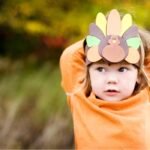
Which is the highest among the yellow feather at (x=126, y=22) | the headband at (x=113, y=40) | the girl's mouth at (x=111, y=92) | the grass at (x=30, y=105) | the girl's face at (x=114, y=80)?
the yellow feather at (x=126, y=22)

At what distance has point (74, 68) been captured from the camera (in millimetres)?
5148

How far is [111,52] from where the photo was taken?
478 centimetres

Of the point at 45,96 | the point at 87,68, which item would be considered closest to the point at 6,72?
the point at 45,96

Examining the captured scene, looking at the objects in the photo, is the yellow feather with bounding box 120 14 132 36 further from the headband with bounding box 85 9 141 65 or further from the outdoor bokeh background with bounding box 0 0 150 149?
the outdoor bokeh background with bounding box 0 0 150 149

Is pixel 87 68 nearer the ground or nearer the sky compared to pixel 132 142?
nearer the sky

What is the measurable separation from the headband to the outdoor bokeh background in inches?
136


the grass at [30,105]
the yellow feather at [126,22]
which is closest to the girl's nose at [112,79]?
the yellow feather at [126,22]

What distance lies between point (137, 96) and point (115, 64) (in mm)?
228

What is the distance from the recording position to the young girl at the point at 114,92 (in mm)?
4793

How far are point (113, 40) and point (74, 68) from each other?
42 cm

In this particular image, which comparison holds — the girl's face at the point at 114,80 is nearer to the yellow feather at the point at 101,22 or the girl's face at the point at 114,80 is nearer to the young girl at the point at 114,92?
the young girl at the point at 114,92

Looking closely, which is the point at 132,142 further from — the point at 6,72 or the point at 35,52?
the point at 35,52

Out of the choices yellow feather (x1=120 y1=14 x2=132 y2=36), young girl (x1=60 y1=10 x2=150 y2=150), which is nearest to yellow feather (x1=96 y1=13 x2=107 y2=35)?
young girl (x1=60 y1=10 x2=150 y2=150)

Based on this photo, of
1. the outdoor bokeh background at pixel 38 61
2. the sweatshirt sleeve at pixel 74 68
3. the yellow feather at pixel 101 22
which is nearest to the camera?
the yellow feather at pixel 101 22
